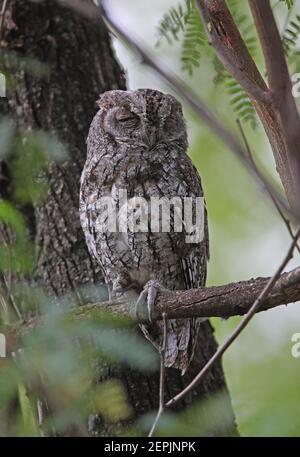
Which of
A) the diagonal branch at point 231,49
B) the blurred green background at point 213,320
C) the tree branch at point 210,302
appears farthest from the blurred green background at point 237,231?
the diagonal branch at point 231,49

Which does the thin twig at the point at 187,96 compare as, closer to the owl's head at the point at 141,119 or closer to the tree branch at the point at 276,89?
the tree branch at the point at 276,89

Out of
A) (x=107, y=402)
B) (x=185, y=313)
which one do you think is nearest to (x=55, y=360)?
(x=107, y=402)

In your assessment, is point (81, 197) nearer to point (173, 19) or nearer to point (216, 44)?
point (173, 19)

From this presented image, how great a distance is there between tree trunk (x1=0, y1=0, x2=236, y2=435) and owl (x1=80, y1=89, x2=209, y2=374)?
142mm

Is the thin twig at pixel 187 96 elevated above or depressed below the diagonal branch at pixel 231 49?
below

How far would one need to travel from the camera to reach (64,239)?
9.70ft

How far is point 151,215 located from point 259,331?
1.44m

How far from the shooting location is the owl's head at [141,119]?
2754 millimetres

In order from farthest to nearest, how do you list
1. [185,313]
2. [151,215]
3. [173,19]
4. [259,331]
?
[259,331] < [151,215] < [173,19] < [185,313]

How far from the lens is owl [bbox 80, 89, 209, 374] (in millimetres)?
2701

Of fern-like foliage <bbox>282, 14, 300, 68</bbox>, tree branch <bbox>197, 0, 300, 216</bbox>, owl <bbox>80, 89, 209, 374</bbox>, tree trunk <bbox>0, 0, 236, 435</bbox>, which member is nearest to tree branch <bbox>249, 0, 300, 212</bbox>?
tree branch <bbox>197, 0, 300, 216</bbox>

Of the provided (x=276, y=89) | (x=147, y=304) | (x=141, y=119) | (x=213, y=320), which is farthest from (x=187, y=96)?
(x=213, y=320)

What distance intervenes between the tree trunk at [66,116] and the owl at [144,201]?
0.14 meters

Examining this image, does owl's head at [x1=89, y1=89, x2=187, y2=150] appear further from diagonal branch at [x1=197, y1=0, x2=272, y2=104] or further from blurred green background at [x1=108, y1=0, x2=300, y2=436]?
diagonal branch at [x1=197, y1=0, x2=272, y2=104]
